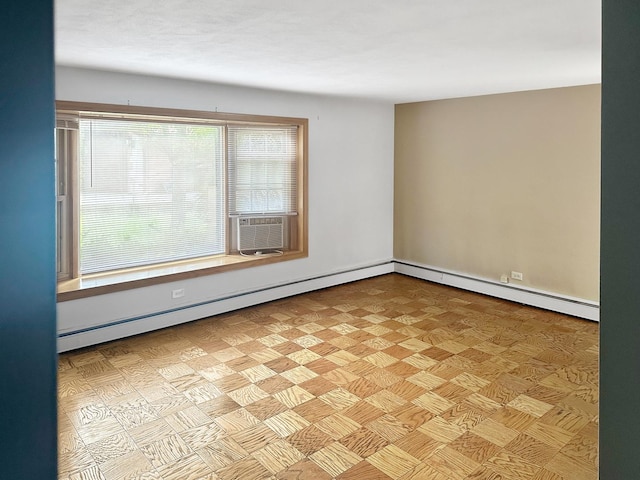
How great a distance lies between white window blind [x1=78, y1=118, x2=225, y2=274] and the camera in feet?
14.1

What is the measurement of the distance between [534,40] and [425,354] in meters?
2.46

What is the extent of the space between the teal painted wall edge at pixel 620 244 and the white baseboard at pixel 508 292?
4.06 meters

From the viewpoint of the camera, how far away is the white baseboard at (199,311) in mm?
4113

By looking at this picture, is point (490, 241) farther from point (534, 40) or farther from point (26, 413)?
point (26, 413)

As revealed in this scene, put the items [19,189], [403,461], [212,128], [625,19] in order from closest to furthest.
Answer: [19,189]
[625,19]
[403,461]
[212,128]

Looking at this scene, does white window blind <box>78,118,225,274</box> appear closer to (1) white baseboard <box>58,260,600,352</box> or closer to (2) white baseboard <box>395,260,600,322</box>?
(1) white baseboard <box>58,260,600,352</box>

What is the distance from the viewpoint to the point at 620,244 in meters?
1.15

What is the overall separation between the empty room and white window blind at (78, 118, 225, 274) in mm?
21

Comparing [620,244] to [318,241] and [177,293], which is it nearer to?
[177,293]

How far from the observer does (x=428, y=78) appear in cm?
430

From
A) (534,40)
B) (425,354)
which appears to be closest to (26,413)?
(534,40)

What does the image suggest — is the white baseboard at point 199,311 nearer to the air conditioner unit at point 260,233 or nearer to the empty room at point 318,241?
the empty room at point 318,241

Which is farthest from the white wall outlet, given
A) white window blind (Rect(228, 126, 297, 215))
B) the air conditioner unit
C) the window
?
white window blind (Rect(228, 126, 297, 215))

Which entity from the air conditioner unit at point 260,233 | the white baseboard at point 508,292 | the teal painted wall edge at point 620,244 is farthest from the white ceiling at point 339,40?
the white baseboard at point 508,292
